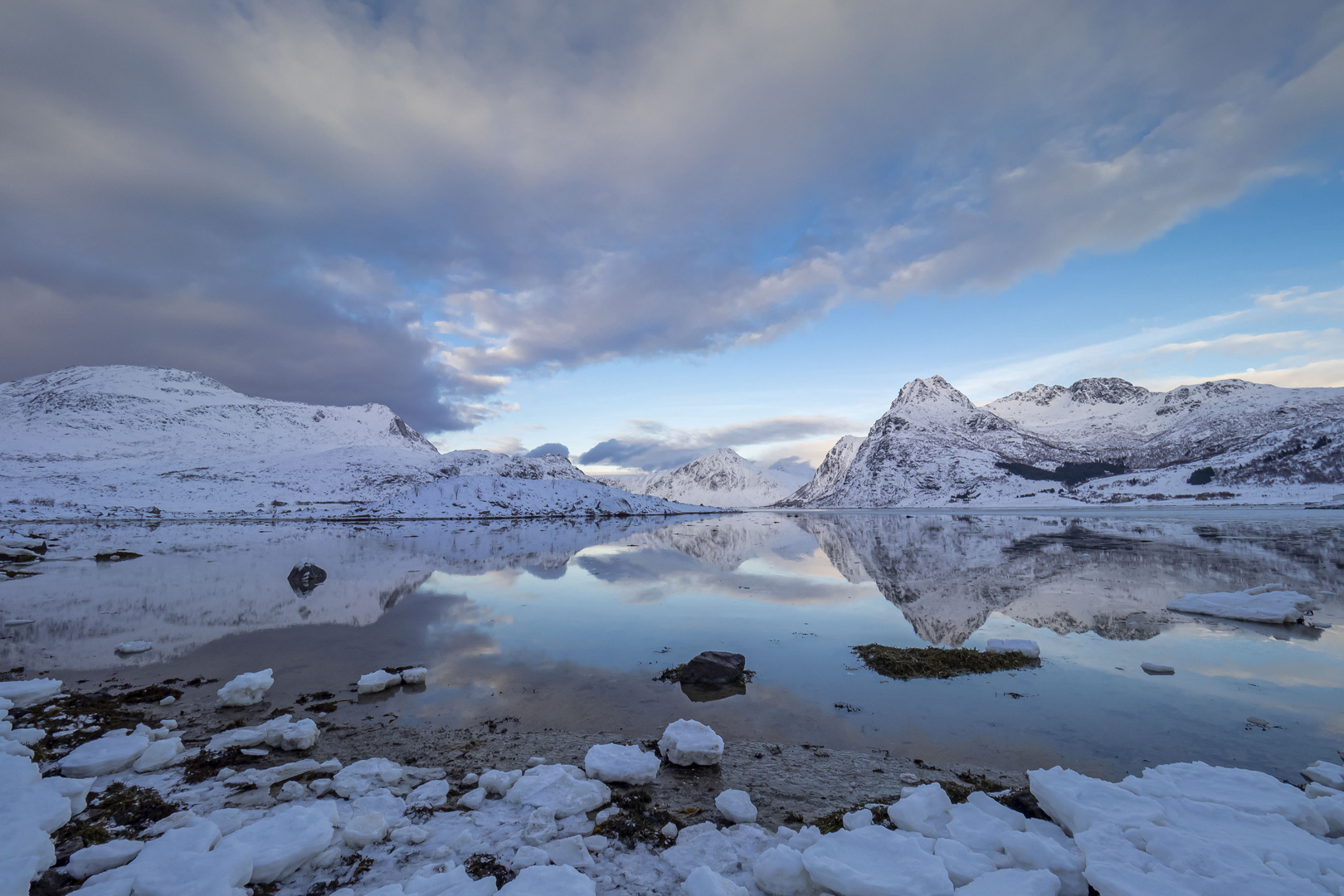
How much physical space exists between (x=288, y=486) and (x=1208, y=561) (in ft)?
749

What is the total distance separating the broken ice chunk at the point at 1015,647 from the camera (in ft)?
50.9

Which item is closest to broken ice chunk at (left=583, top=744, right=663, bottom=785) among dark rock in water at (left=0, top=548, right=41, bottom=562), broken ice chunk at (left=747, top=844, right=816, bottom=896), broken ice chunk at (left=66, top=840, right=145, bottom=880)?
broken ice chunk at (left=747, top=844, right=816, bottom=896)

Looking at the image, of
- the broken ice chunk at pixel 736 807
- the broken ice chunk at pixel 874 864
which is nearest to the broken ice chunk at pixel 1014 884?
the broken ice chunk at pixel 874 864

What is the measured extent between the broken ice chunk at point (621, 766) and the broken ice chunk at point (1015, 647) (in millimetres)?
11959

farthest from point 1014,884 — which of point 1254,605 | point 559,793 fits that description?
point 1254,605

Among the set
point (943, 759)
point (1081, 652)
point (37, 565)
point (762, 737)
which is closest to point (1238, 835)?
point (943, 759)

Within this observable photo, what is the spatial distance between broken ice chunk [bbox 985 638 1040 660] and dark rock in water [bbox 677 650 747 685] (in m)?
7.89

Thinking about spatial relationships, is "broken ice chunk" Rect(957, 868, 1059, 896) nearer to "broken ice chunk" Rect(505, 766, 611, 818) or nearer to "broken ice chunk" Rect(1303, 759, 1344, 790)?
"broken ice chunk" Rect(505, 766, 611, 818)

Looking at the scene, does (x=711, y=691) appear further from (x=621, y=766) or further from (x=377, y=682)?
(x=377, y=682)

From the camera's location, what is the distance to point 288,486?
606 ft

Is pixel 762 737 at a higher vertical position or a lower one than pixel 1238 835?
lower

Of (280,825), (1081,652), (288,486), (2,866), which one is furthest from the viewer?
(288,486)

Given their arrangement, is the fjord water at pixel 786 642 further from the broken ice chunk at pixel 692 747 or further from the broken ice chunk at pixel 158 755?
the broken ice chunk at pixel 158 755

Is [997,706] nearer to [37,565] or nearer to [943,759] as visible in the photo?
[943,759]
